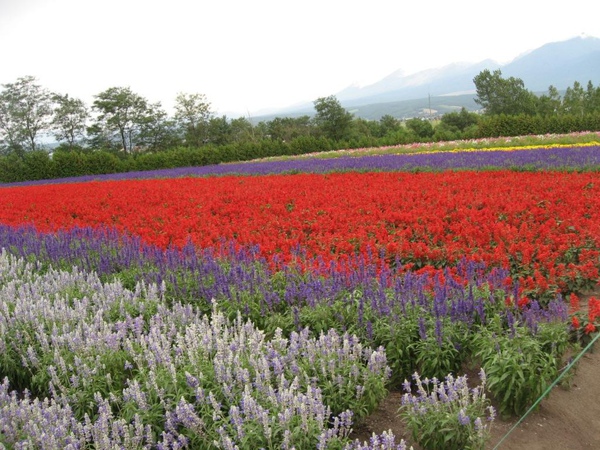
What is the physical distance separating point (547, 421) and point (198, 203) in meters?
9.56

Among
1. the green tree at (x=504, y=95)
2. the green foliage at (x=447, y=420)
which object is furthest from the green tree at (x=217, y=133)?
the green foliage at (x=447, y=420)

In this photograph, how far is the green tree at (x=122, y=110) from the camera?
69000 mm

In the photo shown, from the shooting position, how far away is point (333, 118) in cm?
5781

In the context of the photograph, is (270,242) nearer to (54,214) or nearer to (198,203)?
(198,203)

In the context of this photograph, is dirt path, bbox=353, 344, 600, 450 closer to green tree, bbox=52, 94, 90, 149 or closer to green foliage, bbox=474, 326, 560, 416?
green foliage, bbox=474, 326, 560, 416

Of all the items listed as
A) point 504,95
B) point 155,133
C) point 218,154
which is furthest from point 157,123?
point 504,95

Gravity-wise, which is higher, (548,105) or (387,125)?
(387,125)

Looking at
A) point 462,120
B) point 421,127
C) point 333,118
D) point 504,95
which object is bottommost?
point 421,127

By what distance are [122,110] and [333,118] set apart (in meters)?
30.8

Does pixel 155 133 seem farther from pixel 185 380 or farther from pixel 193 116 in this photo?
pixel 185 380

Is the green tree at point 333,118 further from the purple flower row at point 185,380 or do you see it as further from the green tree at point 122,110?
the purple flower row at point 185,380

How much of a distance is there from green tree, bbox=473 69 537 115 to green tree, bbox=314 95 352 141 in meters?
27.8

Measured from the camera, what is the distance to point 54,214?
12.4 m

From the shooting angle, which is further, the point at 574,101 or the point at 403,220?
the point at 574,101
